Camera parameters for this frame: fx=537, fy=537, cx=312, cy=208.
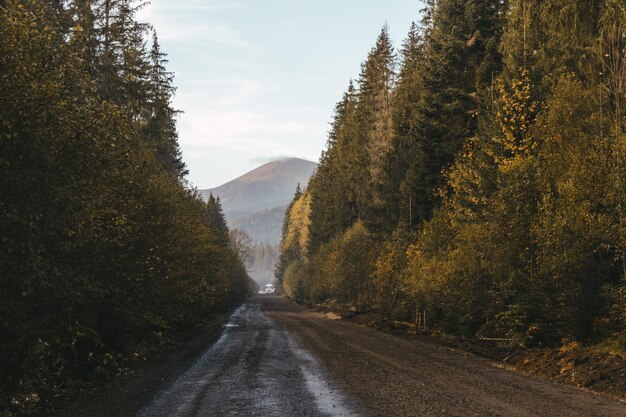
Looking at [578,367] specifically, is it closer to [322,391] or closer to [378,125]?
[322,391]

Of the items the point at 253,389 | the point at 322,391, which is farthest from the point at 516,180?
the point at 253,389

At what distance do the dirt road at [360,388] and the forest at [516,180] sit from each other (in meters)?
3.47

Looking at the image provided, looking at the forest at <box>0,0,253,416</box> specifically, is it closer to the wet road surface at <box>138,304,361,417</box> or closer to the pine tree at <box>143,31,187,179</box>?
the wet road surface at <box>138,304,361,417</box>

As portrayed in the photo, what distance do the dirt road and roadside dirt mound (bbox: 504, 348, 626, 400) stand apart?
0.80 m

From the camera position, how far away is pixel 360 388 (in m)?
12.2

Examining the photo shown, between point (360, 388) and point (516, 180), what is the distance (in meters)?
10.5

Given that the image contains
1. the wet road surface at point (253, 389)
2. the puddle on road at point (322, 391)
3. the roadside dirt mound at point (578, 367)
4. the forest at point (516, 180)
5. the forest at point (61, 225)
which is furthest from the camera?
the forest at point (516, 180)

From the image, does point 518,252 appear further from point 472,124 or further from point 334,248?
point 334,248

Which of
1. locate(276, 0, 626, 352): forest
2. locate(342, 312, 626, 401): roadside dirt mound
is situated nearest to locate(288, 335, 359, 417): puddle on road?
locate(342, 312, 626, 401): roadside dirt mound

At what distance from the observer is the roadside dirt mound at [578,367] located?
41.8 feet

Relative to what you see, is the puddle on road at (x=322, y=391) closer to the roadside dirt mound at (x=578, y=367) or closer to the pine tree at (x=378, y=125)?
the roadside dirt mound at (x=578, y=367)

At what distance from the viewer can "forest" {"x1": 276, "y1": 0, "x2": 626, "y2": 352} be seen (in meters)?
16.7

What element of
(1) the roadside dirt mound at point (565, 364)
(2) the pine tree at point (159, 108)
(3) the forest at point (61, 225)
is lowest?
(1) the roadside dirt mound at point (565, 364)

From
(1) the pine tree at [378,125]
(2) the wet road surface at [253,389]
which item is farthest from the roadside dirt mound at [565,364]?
(1) the pine tree at [378,125]
